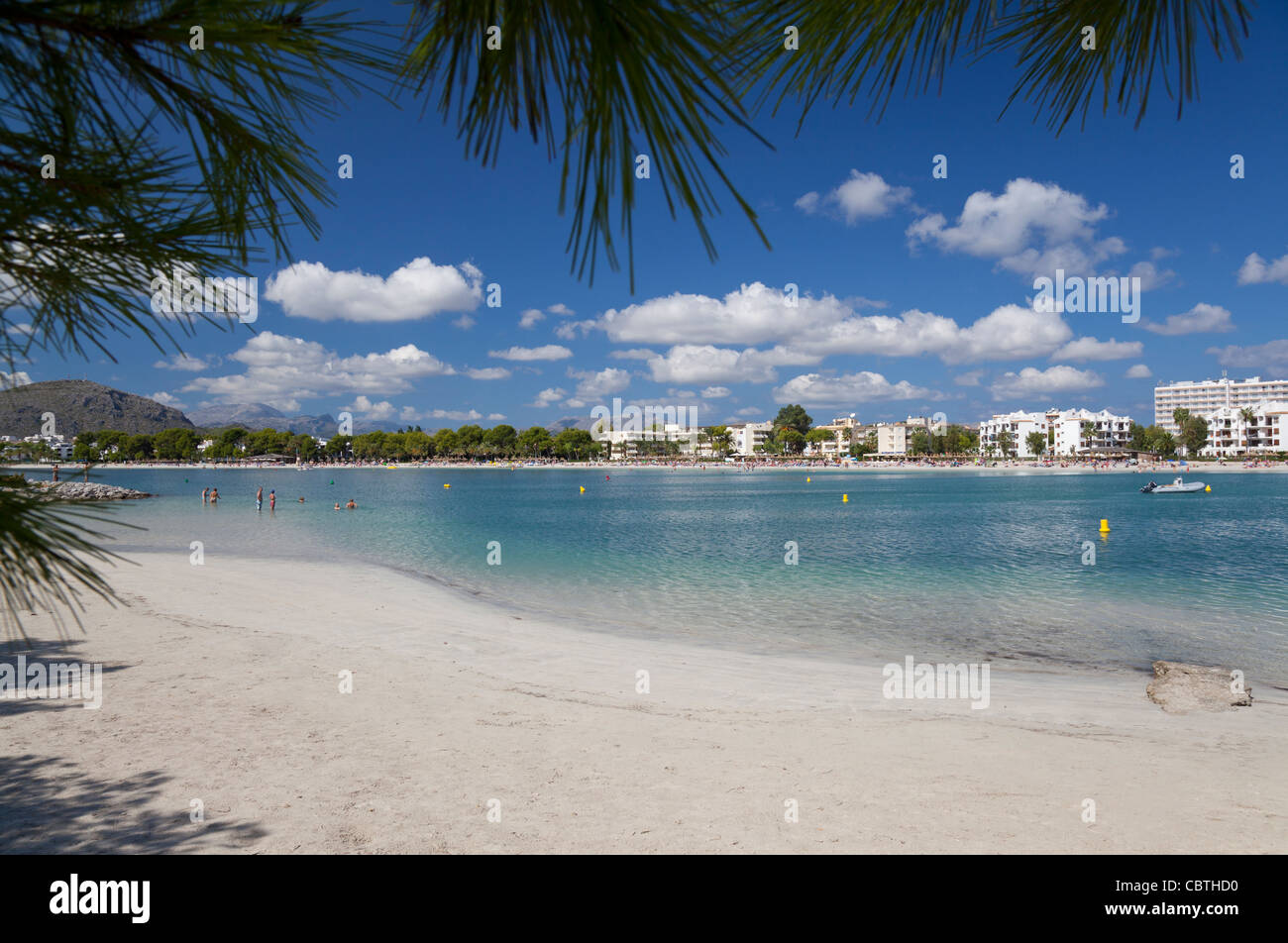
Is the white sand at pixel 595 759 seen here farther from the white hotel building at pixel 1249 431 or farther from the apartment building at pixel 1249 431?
the white hotel building at pixel 1249 431

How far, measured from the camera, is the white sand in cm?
521

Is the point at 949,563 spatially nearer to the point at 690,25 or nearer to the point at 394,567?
the point at 394,567

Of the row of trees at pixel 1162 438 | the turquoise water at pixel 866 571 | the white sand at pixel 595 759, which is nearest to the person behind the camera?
the white sand at pixel 595 759

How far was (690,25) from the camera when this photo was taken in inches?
61.2

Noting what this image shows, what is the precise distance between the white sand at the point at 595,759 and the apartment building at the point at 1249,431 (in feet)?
678

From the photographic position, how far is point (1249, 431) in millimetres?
168250

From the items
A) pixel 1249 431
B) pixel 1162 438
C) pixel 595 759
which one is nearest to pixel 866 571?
pixel 595 759

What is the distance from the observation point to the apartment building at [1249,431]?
161750 millimetres

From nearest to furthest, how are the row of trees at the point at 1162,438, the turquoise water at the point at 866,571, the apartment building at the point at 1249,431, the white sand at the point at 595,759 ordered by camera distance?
1. the white sand at the point at 595,759
2. the turquoise water at the point at 866,571
3. the apartment building at the point at 1249,431
4. the row of trees at the point at 1162,438

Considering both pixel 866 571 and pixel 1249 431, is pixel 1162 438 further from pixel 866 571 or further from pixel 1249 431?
pixel 866 571

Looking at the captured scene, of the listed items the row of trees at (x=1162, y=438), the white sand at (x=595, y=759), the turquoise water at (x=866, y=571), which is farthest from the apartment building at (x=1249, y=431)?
the white sand at (x=595, y=759)

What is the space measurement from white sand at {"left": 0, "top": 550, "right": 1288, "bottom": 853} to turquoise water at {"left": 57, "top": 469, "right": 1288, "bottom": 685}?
3.58 m

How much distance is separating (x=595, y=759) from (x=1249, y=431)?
221785mm
